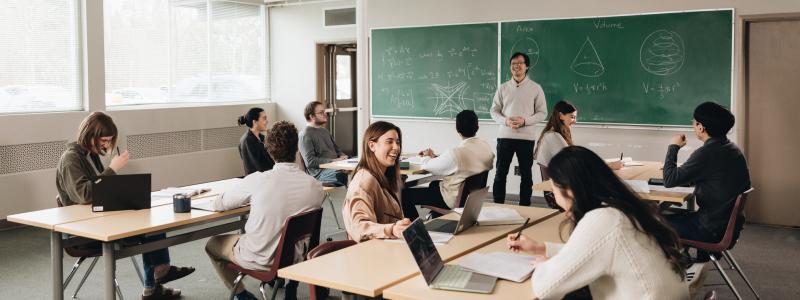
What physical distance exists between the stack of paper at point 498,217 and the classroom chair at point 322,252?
0.70 meters

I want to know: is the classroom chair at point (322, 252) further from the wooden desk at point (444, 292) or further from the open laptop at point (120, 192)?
the open laptop at point (120, 192)

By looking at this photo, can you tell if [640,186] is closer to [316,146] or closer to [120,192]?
[120,192]

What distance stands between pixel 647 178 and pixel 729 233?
1.23 meters

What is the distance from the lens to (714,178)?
4.06 m

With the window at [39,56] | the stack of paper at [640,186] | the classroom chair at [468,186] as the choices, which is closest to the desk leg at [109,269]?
the classroom chair at [468,186]

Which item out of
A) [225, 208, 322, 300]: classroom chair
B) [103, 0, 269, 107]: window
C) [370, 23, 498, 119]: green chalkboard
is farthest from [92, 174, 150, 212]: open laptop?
[103, 0, 269, 107]: window

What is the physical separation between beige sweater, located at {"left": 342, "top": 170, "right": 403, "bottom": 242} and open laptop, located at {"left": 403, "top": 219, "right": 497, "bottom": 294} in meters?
0.58

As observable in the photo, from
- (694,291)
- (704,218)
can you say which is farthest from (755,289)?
(694,291)

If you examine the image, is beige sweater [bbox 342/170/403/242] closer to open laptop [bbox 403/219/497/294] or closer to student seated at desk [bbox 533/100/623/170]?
open laptop [bbox 403/219/497/294]

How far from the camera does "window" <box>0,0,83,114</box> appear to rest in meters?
7.16

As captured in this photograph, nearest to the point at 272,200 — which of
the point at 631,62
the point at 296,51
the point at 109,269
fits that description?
the point at 109,269

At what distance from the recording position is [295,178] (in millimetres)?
3734

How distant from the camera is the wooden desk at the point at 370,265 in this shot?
8.34ft

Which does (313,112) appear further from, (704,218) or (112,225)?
(704,218)
